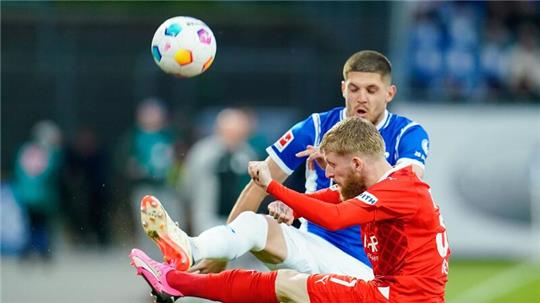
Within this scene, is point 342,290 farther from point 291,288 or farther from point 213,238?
point 213,238

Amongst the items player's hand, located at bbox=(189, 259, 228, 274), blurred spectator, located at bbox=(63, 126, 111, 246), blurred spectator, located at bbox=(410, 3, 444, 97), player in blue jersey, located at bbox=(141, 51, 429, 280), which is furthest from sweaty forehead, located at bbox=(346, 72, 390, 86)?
blurred spectator, located at bbox=(63, 126, 111, 246)

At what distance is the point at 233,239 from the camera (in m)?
7.54

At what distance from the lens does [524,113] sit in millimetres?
18969

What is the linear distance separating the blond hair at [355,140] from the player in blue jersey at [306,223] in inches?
23.8

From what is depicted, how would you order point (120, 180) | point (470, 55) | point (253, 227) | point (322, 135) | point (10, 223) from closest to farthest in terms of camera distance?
point (253, 227), point (322, 135), point (10, 223), point (470, 55), point (120, 180)

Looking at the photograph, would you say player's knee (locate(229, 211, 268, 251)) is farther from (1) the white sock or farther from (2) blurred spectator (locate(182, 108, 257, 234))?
(2) blurred spectator (locate(182, 108, 257, 234))

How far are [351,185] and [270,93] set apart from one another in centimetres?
1278

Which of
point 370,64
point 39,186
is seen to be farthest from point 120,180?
point 370,64

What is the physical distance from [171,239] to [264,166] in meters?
0.76

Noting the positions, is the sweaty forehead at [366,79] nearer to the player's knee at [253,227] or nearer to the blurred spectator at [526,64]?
the player's knee at [253,227]

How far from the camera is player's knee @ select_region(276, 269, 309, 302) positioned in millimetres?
7359

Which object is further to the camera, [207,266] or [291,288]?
[207,266]

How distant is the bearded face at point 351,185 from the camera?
→ 279 inches

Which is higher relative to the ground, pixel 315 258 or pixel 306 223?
pixel 306 223
